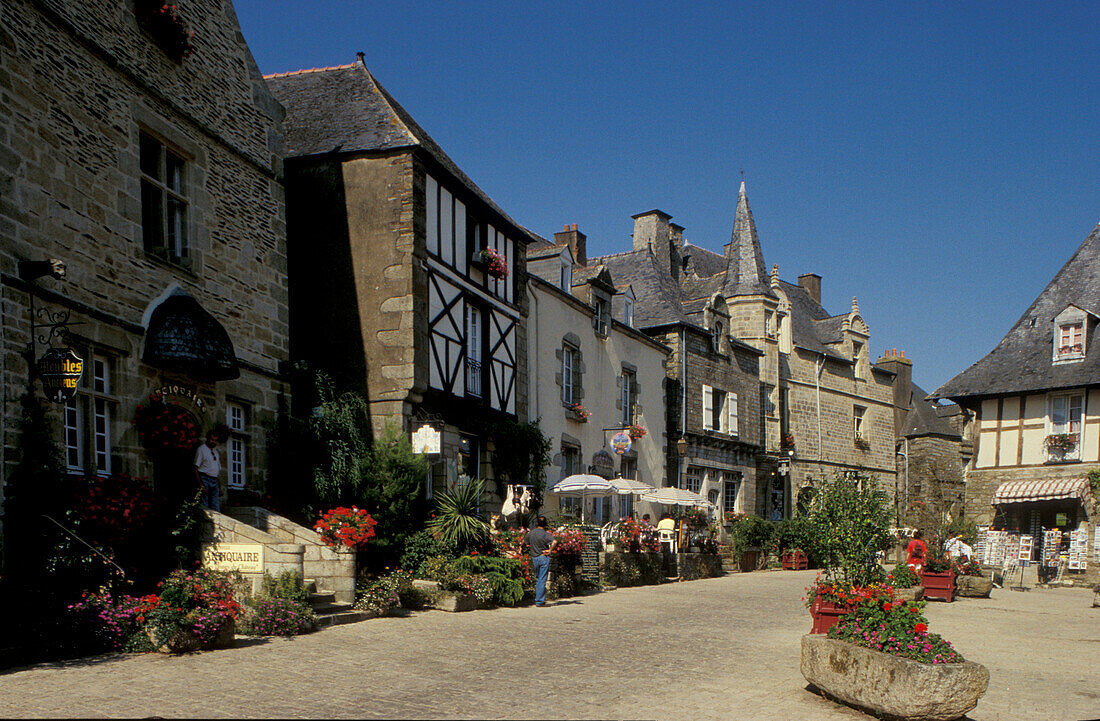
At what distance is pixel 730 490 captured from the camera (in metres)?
29.3

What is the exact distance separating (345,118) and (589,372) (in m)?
8.40

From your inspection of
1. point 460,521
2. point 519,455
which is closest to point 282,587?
point 460,521

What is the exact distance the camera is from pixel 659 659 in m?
9.30

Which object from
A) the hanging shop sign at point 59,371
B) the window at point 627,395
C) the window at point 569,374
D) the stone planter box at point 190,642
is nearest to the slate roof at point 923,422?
the window at point 627,395

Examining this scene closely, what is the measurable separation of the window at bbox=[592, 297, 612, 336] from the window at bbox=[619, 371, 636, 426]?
1418mm

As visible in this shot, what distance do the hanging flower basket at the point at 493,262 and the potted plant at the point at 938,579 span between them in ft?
29.8

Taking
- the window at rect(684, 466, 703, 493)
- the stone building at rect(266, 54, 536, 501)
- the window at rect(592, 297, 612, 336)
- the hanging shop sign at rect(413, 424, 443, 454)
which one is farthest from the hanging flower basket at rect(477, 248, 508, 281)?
the window at rect(684, 466, 703, 493)

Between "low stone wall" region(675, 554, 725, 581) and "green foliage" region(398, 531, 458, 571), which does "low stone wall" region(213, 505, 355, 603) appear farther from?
"low stone wall" region(675, 554, 725, 581)

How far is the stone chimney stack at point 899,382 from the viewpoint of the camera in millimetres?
37000

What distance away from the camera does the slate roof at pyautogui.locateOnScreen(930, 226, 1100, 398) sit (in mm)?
25172

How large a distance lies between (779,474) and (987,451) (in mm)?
6885

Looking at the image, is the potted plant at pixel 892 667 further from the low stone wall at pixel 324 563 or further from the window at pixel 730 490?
the window at pixel 730 490

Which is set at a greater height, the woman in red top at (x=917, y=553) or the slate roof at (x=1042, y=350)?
the slate roof at (x=1042, y=350)

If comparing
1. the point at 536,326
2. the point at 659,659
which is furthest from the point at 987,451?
the point at 659,659
